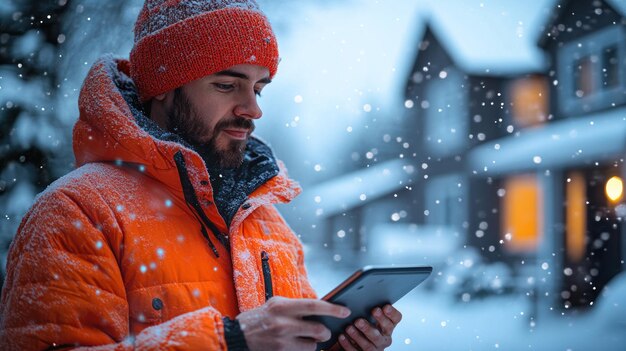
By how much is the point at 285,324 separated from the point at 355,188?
16400mm

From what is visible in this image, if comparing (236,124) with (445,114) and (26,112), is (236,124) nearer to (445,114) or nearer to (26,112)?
(26,112)

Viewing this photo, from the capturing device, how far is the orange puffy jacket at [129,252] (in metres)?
1.37

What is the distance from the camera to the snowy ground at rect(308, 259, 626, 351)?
7.79m

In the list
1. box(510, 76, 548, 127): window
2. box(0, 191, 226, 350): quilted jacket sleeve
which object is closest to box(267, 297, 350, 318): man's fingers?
box(0, 191, 226, 350): quilted jacket sleeve

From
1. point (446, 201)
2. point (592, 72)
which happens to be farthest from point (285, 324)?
point (446, 201)

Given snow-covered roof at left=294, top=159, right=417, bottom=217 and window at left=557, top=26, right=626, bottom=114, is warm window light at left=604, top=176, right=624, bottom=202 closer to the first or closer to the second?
window at left=557, top=26, right=626, bottom=114

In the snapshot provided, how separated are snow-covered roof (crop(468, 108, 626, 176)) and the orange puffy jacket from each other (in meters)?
9.82

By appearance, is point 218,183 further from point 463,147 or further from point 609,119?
point 463,147

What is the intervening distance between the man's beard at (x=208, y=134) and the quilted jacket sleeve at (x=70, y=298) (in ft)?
1.92

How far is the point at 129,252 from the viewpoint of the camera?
1.59 metres

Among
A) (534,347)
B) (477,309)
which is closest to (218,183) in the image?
(534,347)

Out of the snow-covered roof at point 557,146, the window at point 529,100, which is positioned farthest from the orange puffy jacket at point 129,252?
the window at point 529,100

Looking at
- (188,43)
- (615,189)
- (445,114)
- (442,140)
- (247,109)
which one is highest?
(445,114)

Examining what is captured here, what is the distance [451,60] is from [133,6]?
34.9 feet
